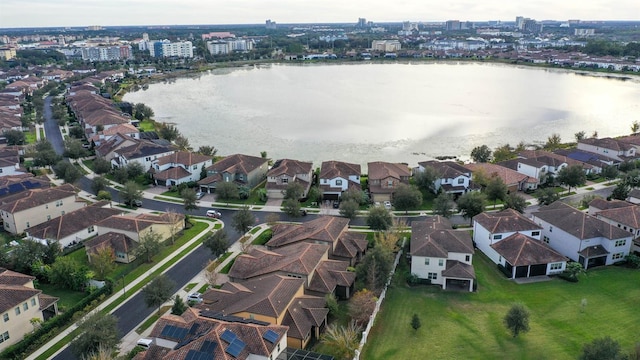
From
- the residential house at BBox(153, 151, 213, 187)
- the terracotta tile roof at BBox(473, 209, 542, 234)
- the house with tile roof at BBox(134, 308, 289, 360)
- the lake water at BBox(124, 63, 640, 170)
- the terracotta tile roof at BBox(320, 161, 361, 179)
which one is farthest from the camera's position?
the lake water at BBox(124, 63, 640, 170)

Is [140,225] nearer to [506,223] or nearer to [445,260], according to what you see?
[445,260]

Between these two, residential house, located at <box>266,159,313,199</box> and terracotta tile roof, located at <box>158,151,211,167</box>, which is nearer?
residential house, located at <box>266,159,313,199</box>

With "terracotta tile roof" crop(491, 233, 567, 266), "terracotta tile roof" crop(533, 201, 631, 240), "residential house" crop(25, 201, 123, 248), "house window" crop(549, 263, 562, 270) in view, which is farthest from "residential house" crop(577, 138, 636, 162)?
"residential house" crop(25, 201, 123, 248)

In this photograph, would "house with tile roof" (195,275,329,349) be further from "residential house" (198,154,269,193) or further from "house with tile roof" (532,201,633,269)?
"residential house" (198,154,269,193)

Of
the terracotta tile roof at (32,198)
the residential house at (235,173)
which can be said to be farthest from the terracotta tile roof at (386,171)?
the terracotta tile roof at (32,198)

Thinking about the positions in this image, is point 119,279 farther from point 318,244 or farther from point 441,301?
point 441,301

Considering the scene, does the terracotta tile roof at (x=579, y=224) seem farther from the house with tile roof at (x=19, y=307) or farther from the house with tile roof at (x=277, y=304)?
the house with tile roof at (x=19, y=307)
